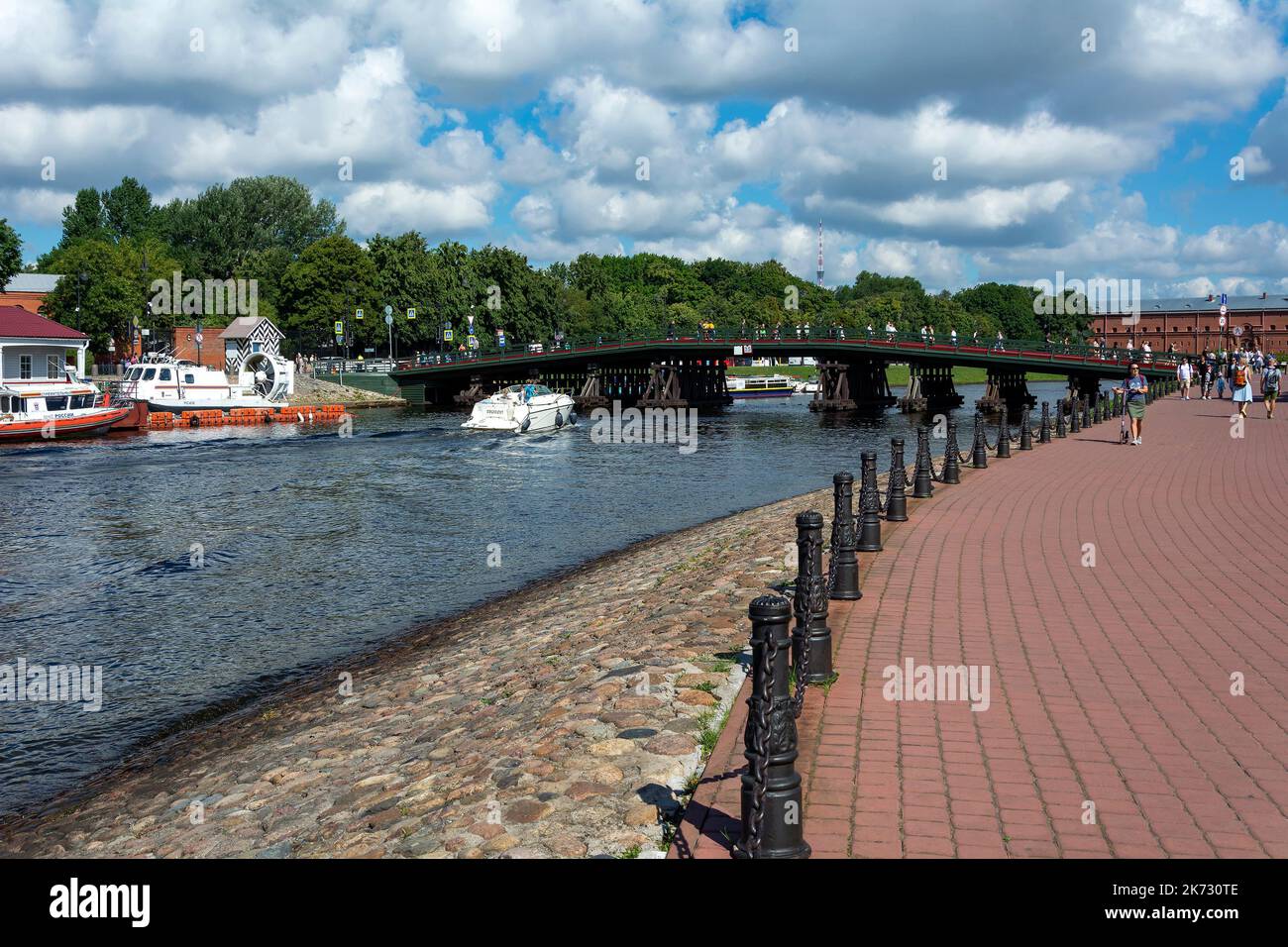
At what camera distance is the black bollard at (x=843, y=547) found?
31.4ft

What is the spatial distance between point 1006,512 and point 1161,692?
8566 millimetres

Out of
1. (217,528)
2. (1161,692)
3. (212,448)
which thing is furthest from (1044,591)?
(212,448)

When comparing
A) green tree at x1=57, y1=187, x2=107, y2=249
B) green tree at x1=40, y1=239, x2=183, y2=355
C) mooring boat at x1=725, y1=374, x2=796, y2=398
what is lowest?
mooring boat at x1=725, y1=374, x2=796, y2=398

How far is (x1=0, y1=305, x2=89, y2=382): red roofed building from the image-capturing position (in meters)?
51.9

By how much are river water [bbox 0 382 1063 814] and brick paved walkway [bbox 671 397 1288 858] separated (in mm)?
6842

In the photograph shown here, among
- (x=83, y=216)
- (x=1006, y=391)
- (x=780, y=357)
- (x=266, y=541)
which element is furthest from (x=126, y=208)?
(x=266, y=541)

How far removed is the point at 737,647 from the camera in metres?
8.95

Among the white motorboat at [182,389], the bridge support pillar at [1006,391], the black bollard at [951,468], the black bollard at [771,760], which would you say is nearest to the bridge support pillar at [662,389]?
the bridge support pillar at [1006,391]

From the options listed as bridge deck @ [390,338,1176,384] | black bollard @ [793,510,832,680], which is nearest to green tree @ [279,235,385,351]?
bridge deck @ [390,338,1176,384]

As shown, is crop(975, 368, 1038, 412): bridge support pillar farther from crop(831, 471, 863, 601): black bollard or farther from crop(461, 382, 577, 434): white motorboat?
crop(831, 471, 863, 601): black bollard

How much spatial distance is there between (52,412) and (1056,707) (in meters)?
49.5

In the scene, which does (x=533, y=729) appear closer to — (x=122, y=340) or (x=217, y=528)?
(x=217, y=528)

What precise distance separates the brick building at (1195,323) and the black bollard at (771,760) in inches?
6559

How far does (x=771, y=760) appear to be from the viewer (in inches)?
192
